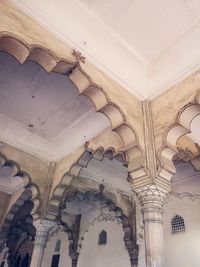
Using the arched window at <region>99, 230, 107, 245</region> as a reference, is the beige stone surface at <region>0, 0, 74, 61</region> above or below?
above

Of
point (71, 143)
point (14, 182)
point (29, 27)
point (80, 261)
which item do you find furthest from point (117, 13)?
point (80, 261)

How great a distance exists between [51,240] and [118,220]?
4.51 m

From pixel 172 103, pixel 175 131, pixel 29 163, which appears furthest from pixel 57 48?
pixel 29 163

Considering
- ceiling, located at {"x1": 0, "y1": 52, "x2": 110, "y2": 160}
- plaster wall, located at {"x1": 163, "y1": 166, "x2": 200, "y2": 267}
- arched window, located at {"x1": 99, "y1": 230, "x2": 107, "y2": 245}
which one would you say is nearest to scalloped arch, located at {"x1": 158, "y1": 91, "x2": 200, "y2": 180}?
ceiling, located at {"x1": 0, "y1": 52, "x2": 110, "y2": 160}

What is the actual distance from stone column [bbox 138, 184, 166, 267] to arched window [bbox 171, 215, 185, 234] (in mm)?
4092

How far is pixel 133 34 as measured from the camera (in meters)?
4.79

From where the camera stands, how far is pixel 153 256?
3.42 metres

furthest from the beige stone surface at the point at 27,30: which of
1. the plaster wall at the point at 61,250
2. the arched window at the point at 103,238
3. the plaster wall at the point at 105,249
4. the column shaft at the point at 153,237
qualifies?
the plaster wall at the point at 61,250

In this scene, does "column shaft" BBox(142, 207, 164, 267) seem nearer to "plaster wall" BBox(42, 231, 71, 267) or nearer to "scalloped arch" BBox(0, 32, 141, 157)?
"scalloped arch" BBox(0, 32, 141, 157)

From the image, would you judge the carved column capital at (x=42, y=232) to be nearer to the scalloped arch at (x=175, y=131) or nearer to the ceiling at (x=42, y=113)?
the ceiling at (x=42, y=113)

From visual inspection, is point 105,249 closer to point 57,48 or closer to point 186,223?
point 186,223

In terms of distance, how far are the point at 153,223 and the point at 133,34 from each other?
132 inches

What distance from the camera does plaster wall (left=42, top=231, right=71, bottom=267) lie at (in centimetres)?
1077

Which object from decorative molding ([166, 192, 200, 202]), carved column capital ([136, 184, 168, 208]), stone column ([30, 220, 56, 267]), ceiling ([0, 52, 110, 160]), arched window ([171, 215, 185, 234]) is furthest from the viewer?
decorative molding ([166, 192, 200, 202])
